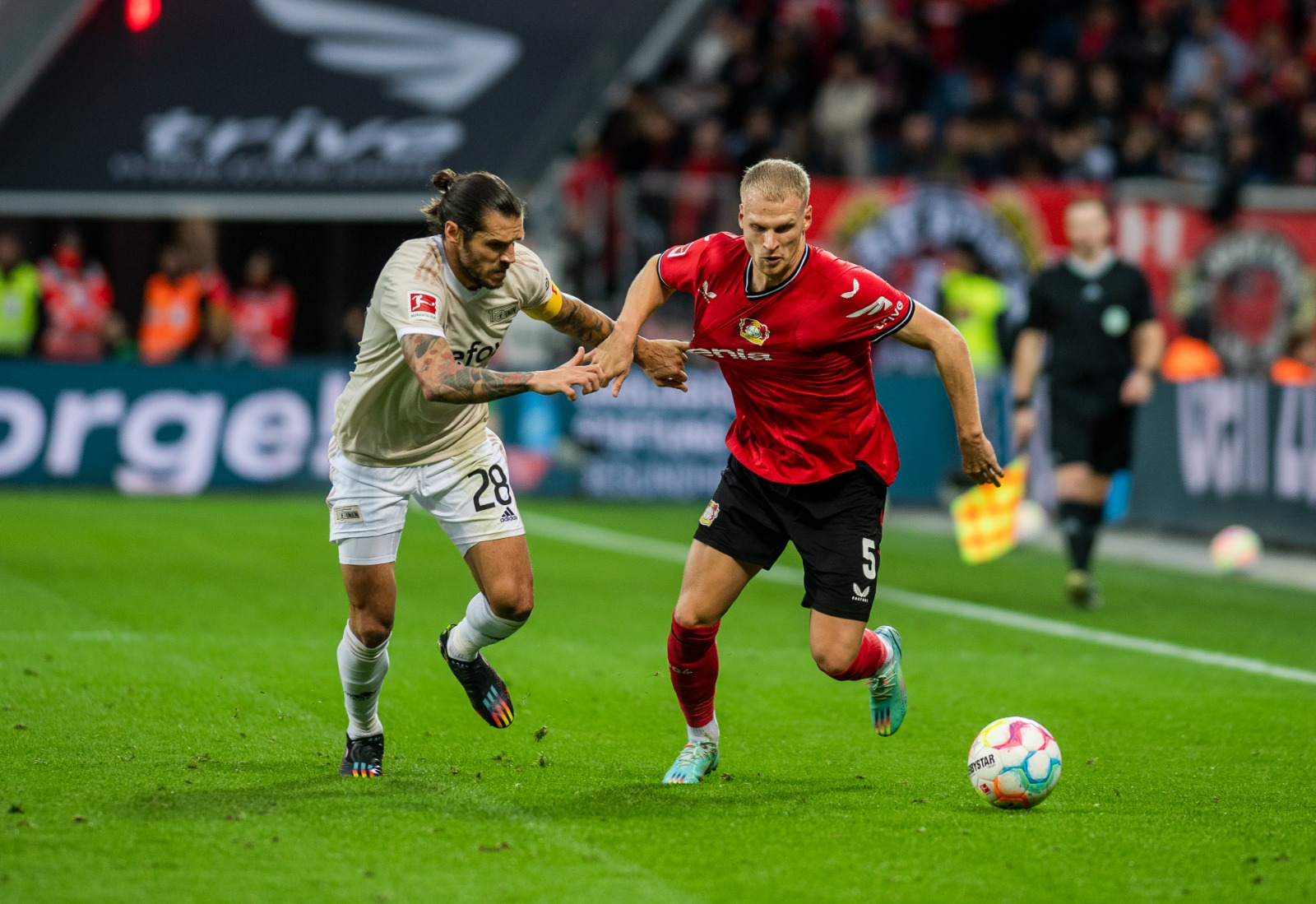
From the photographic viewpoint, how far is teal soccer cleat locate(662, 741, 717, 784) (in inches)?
244

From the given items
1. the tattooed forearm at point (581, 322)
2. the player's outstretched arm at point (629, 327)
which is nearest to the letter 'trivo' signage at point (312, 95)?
the tattooed forearm at point (581, 322)

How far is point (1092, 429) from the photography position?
433 inches

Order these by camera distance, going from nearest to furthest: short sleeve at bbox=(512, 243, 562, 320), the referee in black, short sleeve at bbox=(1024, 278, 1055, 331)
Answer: short sleeve at bbox=(512, 243, 562, 320) → the referee in black → short sleeve at bbox=(1024, 278, 1055, 331)

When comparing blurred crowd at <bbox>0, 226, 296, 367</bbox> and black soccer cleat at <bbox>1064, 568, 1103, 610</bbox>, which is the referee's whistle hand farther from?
blurred crowd at <bbox>0, 226, 296, 367</bbox>

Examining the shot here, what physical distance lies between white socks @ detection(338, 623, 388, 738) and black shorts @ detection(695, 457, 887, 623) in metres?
1.21

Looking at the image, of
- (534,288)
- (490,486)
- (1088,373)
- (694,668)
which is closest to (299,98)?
(1088,373)

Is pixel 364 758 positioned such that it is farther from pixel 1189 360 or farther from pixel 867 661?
pixel 1189 360

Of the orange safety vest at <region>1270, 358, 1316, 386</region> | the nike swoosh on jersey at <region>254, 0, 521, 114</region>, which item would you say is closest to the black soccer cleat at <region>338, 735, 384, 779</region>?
the orange safety vest at <region>1270, 358, 1316, 386</region>

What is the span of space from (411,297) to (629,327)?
2.43 ft

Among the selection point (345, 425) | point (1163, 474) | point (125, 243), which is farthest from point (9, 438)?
point (345, 425)

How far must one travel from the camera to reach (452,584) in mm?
11492

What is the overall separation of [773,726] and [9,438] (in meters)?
11.4

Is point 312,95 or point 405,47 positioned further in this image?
point 405,47

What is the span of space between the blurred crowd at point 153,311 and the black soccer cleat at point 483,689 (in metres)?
11.8
